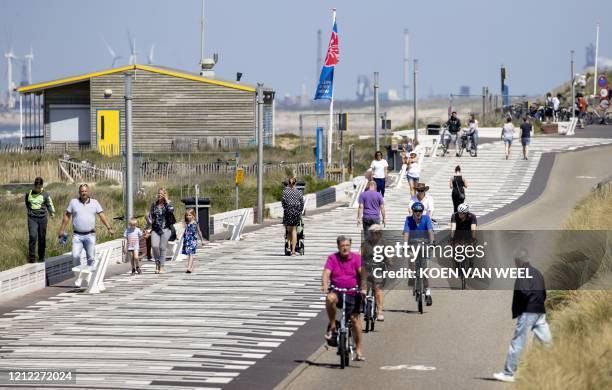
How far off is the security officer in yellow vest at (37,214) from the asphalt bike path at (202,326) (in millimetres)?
1520

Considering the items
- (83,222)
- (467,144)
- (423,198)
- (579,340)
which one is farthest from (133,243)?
(467,144)

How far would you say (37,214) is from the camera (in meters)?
24.7

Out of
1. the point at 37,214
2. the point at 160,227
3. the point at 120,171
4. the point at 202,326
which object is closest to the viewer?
the point at 202,326

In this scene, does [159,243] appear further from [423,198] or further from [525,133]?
[525,133]

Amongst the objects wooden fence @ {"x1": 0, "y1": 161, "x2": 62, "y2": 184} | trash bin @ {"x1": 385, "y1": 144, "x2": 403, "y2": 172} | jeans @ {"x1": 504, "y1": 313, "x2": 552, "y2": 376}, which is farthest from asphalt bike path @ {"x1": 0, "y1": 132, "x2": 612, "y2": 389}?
A: wooden fence @ {"x1": 0, "y1": 161, "x2": 62, "y2": 184}

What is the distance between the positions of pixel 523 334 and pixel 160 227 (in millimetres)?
12297

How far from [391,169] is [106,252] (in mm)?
28461

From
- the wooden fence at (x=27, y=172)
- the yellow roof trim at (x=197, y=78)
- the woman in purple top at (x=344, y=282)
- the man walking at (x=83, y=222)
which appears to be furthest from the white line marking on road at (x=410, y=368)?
the yellow roof trim at (x=197, y=78)

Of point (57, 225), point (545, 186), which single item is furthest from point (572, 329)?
point (545, 186)

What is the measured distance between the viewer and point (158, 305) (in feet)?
71.9

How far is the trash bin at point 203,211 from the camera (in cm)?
3209

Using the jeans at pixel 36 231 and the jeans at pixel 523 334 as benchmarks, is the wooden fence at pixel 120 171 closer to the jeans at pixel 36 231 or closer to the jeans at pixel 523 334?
the jeans at pixel 36 231

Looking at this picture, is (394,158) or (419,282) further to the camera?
(394,158)

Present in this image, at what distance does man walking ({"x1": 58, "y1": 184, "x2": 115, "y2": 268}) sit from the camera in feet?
77.1
